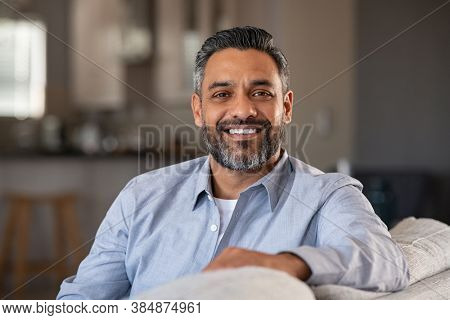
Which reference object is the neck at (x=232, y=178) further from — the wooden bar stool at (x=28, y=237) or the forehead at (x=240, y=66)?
the wooden bar stool at (x=28, y=237)

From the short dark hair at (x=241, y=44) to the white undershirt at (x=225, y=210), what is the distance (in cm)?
17

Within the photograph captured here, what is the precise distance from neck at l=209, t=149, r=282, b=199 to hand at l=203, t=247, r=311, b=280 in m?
0.29

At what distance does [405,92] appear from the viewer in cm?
322

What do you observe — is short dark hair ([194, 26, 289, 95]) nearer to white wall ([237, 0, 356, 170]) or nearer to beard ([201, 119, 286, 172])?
beard ([201, 119, 286, 172])

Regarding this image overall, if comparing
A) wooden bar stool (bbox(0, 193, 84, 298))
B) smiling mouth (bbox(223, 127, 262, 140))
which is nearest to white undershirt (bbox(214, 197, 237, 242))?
smiling mouth (bbox(223, 127, 262, 140))

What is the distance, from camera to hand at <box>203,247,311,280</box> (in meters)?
0.65

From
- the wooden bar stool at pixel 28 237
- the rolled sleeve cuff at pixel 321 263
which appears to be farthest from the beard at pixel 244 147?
the wooden bar stool at pixel 28 237

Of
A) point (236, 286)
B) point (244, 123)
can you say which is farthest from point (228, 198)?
point (236, 286)

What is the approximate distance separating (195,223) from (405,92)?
2.46 meters

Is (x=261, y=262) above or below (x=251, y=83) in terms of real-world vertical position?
below

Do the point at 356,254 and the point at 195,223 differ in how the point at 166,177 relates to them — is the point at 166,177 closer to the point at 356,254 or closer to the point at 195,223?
A: the point at 195,223

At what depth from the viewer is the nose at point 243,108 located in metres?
0.88
